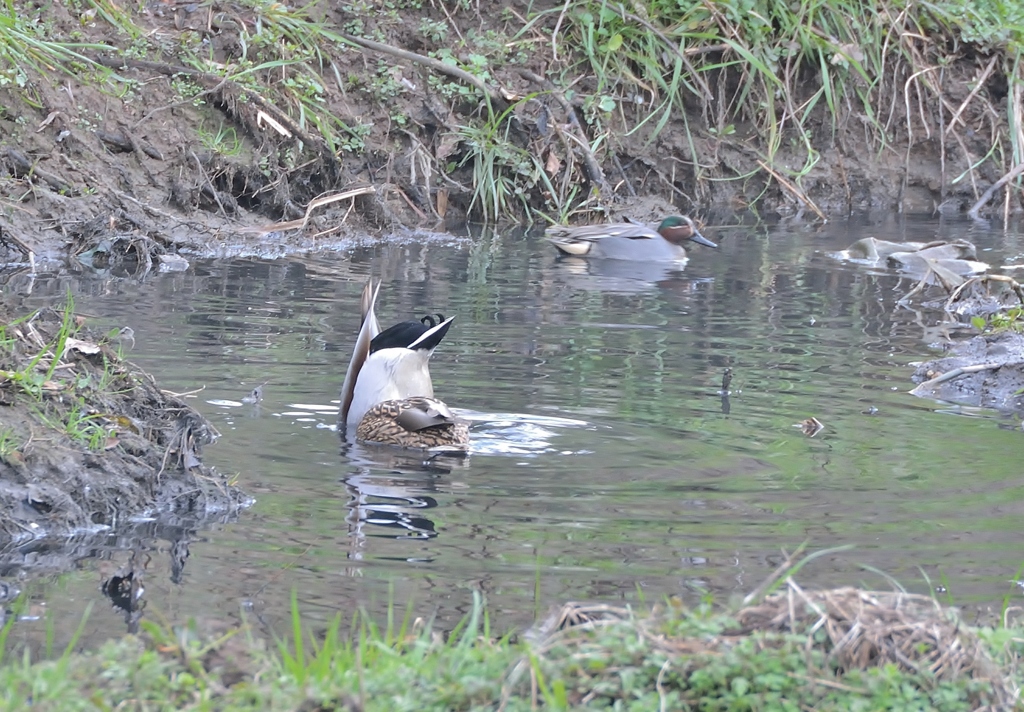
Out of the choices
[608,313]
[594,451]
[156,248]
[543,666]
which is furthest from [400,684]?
[156,248]

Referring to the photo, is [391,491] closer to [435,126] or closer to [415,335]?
[415,335]

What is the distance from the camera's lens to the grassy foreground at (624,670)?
9.86 feet

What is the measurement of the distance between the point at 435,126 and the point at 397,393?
8.30 metres

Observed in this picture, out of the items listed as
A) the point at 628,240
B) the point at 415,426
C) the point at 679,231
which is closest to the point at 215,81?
the point at 628,240

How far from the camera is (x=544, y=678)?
3.09 metres

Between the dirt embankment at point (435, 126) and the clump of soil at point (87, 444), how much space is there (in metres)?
5.91

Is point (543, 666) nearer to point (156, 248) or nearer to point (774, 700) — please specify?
point (774, 700)

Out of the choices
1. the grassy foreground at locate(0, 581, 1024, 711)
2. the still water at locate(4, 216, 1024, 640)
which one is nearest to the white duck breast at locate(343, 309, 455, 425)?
the still water at locate(4, 216, 1024, 640)

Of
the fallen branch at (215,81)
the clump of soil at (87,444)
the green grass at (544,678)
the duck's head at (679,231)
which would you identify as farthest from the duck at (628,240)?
the green grass at (544,678)

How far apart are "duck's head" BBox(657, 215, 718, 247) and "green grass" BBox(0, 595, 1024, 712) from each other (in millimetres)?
10319

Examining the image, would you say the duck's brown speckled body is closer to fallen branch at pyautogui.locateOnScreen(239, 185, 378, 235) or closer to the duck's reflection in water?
the duck's reflection in water

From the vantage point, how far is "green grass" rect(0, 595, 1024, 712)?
2992 mm

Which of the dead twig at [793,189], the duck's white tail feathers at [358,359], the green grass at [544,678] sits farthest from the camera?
the dead twig at [793,189]

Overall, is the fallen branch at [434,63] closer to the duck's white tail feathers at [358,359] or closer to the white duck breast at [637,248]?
the white duck breast at [637,248]
